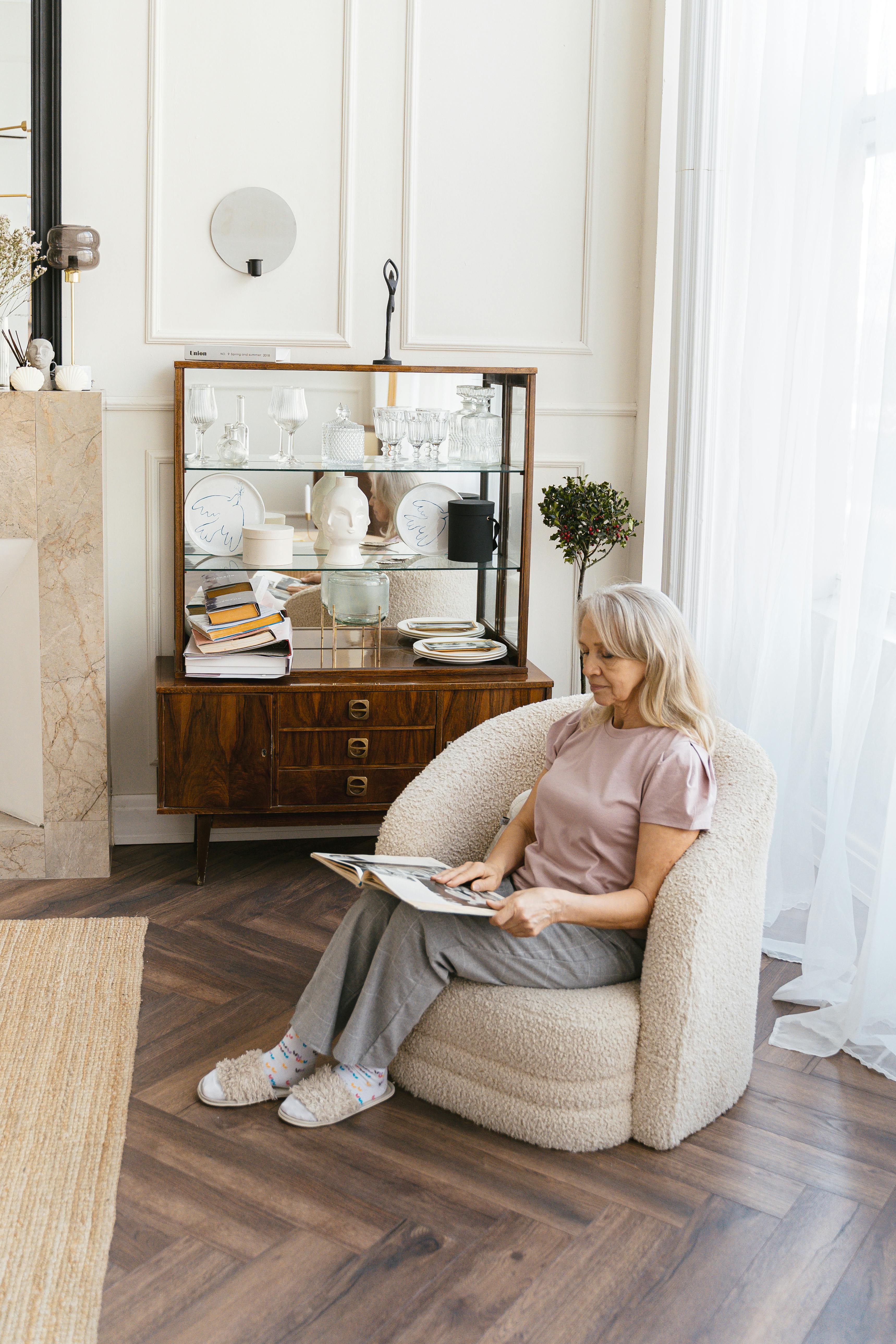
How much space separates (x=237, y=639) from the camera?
3207 millimetres

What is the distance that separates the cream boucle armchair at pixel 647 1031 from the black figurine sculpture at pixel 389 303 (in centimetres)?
163

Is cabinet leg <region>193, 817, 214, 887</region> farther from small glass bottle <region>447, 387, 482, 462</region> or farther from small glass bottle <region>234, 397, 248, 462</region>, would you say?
small glass bottle <region>447, 387, 482, 462</region>

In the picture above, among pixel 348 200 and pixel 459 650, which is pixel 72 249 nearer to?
pixel 348 200

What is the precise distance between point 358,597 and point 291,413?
1.84ft

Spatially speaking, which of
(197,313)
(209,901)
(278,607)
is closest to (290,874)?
(209,901)

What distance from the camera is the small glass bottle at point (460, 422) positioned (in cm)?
336

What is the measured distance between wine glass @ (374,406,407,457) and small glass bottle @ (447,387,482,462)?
14 cm

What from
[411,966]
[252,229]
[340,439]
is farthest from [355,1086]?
[252,229]

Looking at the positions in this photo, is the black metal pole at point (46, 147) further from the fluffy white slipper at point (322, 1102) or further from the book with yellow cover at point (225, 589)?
the fluffy white slipper at point (322, 1102)

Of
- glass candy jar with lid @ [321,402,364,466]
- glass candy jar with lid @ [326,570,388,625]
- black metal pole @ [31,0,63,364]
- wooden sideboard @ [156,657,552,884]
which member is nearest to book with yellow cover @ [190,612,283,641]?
wooden sideboard @ [156,657,552,884]

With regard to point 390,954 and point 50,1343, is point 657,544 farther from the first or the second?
point 50,1343

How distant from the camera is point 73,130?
326 cm

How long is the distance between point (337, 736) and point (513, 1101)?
131 cm

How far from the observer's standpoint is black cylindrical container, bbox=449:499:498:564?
11.1 feet
